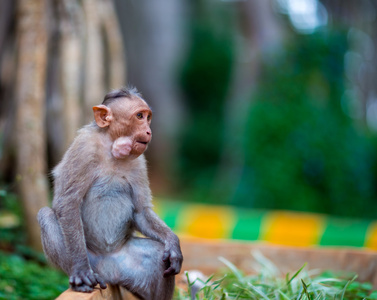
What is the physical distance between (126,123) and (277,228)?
524 centimetres

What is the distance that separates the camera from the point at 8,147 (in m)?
6.25

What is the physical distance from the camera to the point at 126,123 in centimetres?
312

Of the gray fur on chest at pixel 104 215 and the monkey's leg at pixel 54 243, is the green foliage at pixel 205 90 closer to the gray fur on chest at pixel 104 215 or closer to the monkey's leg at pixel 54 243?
the gray fur on chest at pixel 104 215

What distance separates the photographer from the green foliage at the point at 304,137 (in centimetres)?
967

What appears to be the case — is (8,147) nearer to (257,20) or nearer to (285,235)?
(285,235)

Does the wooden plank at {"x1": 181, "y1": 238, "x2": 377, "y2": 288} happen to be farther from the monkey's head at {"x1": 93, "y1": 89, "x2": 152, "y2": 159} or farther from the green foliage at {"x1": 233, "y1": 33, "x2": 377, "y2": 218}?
the green foliage at {"x1": 233, "y1": 33, "x2": 377, "y2": 218}

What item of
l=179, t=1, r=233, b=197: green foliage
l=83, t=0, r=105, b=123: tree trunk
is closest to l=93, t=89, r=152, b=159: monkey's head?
l=83, t=0, r=105, b=123: tree trunk

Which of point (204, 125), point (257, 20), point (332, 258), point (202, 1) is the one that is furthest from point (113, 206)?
point (202, 1)

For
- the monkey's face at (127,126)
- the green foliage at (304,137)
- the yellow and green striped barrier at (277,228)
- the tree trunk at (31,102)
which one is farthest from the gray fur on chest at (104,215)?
the green foliage at (304,137)

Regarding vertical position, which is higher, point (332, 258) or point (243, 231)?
point (332, 258)

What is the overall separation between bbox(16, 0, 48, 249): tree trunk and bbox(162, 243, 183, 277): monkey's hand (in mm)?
2287

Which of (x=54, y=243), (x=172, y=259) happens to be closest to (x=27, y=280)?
(x=54, y=243)

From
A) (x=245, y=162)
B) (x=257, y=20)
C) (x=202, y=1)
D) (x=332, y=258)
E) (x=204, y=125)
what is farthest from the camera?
(x=202, y=1)

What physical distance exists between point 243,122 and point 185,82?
7028mm
